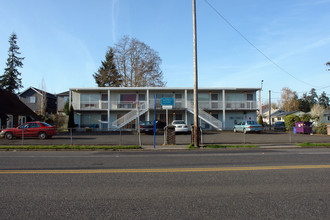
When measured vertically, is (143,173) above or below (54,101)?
below

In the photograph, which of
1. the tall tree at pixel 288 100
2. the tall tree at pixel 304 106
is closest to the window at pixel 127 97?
the tall tree at pixel 288 100

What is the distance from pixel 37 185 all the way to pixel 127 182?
2031mm

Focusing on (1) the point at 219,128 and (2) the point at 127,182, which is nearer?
(2) the point at 127,182

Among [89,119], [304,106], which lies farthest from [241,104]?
[304,106]

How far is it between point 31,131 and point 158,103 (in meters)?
16.1

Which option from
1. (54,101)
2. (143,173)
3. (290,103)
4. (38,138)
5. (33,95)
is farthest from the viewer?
(290,103)

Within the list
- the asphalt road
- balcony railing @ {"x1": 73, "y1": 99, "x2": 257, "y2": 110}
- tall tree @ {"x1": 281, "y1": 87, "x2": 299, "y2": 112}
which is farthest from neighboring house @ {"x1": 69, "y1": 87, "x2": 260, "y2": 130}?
tall tree @ {"x1": 281, "y1": 87, "x2": 299, "y2": 112}

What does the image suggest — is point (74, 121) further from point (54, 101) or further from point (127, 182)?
point (127, 182)

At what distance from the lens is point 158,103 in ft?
105

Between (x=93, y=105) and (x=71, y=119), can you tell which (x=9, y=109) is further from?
(x=93, y=105)

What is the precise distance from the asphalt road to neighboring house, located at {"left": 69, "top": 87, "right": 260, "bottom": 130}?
25280mm

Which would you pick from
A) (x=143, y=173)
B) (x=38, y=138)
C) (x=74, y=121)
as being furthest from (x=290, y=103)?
(x=143, y=173)

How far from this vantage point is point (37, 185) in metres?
5.46

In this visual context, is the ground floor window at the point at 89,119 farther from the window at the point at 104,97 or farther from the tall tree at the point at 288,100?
the tall tree at the point at 288,100
